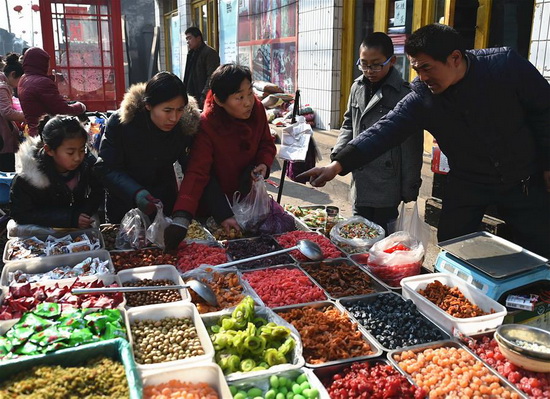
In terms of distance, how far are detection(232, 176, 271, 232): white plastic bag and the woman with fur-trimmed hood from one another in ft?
1.58

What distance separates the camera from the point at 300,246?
2732 mm

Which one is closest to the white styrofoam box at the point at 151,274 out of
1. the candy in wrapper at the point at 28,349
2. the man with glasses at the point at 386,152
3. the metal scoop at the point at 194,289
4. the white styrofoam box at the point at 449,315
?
the metal scoop at the point at 194,289

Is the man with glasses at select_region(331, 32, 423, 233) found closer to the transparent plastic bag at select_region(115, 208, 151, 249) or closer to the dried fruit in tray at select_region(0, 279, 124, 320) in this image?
the transparent plastic bag at select_region(115, 208, 151, 249)

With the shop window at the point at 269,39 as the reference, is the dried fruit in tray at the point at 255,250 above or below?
below

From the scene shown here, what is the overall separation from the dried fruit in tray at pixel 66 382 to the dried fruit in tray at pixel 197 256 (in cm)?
96

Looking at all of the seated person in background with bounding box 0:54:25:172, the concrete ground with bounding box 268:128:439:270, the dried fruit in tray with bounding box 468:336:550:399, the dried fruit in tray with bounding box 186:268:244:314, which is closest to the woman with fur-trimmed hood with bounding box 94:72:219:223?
the dried fruit in tray with bounding box 186:268:244:314

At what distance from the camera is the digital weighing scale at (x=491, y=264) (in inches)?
85.6

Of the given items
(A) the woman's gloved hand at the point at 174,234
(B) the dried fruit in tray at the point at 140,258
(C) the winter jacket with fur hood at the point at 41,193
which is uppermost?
(C) the winter jacket with fur hood at the point at 41,193

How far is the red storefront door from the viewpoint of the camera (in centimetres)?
862

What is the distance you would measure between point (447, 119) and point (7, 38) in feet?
149

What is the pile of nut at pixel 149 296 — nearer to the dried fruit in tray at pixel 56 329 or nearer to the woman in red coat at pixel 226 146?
the dried fruit in tray at pixel 56 329

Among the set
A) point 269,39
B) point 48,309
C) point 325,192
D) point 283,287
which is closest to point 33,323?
point 48,309

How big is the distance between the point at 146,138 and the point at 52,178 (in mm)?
616

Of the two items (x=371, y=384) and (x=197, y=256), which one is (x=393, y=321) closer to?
(x=371, y=384)
